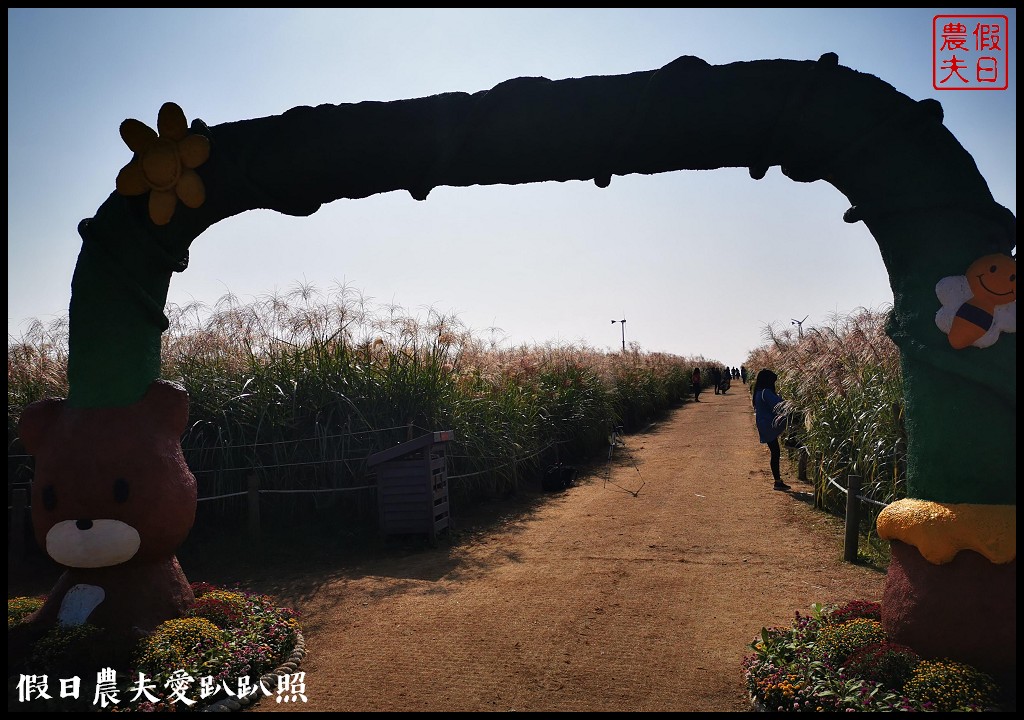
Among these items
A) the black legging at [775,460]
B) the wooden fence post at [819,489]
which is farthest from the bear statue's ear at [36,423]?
the black legging at [775,460]

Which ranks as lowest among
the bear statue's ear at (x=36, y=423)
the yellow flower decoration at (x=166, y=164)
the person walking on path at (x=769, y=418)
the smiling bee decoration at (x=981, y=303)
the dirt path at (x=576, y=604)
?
the dirt path at (x=576, y=604)

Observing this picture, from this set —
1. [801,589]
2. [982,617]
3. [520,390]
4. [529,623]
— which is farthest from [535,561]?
[520,390]

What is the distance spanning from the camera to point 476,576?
6457 millimetres

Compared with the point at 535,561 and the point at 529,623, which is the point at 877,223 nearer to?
the point at 529,623

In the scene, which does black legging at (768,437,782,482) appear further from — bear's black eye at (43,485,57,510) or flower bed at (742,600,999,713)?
bear's black eye at (43,485,57,510)

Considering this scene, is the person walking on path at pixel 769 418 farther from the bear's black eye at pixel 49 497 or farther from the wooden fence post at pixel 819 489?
the bear's black eye at pixel 49 497

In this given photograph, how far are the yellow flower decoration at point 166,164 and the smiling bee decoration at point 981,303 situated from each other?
4.28 meters

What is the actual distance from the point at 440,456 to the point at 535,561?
6.10 feet

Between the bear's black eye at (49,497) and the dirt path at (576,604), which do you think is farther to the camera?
the bear's black eye at (49,497)

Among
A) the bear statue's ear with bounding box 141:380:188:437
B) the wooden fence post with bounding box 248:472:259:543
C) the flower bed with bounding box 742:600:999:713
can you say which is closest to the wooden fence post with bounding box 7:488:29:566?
the wooden fence post with bounding box 248:472:259:543

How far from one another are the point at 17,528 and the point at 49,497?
13.2 feet

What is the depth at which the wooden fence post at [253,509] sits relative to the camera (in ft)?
24.5

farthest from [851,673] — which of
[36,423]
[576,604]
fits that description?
[36,423]

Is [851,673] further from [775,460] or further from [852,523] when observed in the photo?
[775,460]
